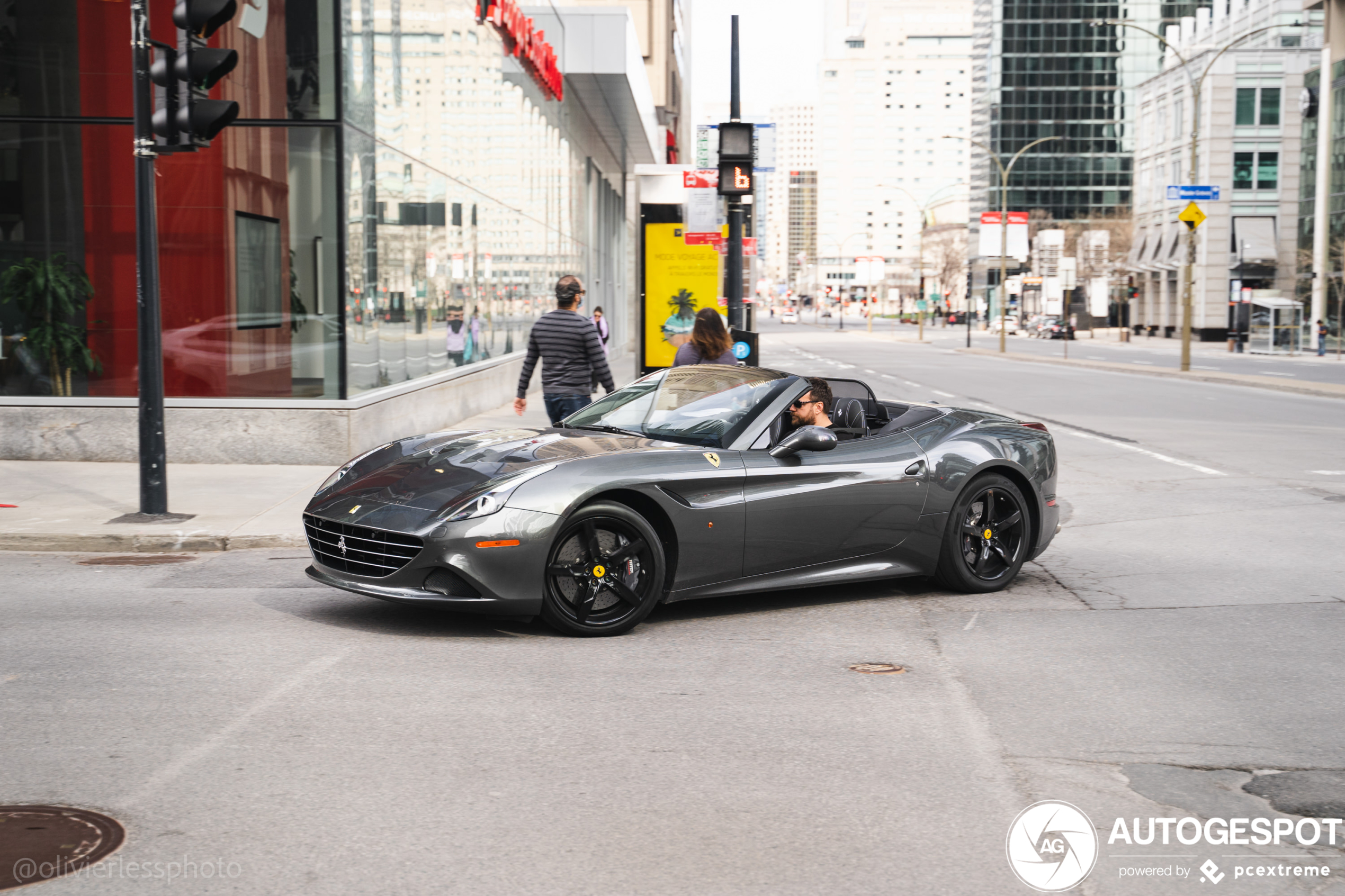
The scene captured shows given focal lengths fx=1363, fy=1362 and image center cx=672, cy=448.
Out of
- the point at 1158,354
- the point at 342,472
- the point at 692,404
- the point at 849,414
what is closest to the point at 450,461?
the point at 342,472

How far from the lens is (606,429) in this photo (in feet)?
24.4

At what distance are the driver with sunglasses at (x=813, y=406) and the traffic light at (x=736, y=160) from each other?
8591 mm

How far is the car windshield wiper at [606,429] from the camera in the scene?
7.25m

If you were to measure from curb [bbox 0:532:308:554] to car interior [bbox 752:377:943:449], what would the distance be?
3.57 m

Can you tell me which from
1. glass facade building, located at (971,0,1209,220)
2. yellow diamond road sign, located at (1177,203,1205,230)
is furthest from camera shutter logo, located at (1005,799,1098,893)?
glass facade building, located at (971,0,1209,220)

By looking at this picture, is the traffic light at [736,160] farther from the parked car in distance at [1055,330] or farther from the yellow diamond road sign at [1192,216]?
the parked car in distance at [1055,330]

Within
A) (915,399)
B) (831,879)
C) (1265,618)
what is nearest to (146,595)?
(831,879)

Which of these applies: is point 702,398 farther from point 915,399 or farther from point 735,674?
point 915,399

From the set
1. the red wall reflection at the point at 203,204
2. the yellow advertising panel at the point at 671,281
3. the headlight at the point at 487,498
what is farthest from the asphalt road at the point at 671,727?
the yellow advertising panel at the point at 671,281

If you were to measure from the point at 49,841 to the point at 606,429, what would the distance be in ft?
13.5

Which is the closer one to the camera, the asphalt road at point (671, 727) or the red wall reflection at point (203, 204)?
the asphalt road at point (671, 727)

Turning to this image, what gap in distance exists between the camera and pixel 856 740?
488 centimetres

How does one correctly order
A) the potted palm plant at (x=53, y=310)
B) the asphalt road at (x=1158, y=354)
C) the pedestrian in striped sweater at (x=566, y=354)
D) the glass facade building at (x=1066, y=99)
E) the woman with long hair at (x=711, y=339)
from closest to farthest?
the woman with long hair at (x=711, y=339) → the pedestrian in striped sweater at (x=566, y=354) → the potted palm plant at (x=53, y=310) → the asphalt road at (x=1158, y=354) → the glass facade building at (x=1066, y=99)

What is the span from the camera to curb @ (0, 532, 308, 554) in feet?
29.3
